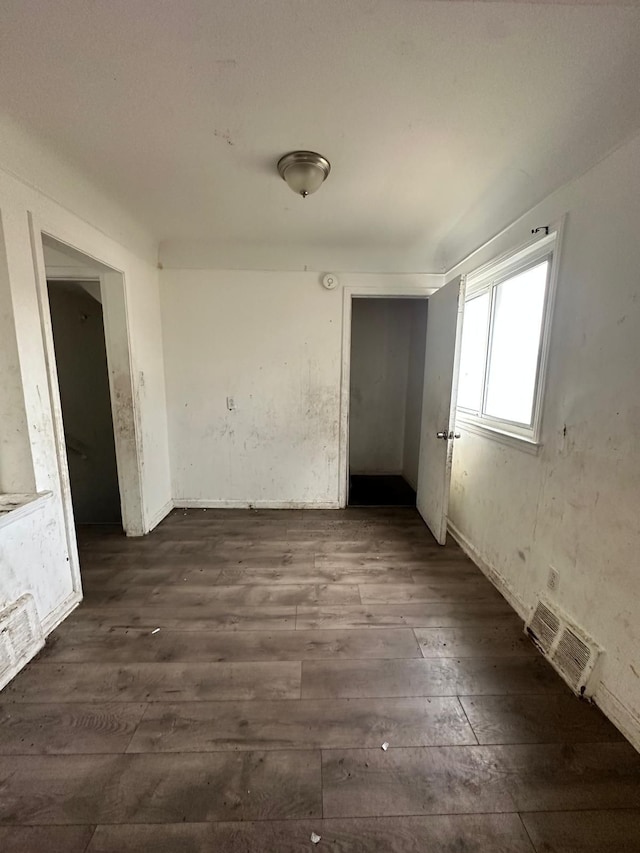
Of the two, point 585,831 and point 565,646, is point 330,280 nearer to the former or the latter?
point 565,646

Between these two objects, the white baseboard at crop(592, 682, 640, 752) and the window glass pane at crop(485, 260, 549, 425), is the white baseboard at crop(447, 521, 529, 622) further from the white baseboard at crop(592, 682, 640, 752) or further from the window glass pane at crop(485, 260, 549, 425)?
the window glass pane at crop(485, 260, 549, 425)

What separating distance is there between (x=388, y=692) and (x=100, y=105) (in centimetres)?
268

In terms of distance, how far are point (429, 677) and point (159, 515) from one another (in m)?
2.47

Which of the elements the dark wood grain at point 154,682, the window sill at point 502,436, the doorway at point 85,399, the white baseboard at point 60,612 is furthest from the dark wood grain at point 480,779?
the doorway at point 85,399

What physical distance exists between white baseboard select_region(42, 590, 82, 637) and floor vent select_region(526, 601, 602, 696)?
246 cm

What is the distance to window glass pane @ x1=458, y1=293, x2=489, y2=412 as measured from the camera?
2.49m

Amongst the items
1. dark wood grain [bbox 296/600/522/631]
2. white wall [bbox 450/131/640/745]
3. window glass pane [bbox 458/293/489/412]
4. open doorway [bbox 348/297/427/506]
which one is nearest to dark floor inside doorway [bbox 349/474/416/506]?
open doorway [bbox 348/297/427/506]

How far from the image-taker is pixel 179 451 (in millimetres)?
3203

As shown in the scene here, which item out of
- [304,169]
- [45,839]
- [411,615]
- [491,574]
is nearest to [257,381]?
[304,169]

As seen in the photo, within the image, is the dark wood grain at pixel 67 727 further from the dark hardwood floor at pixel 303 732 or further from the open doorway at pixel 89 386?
the open doorway at pixel 89 386

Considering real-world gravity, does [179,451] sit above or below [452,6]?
below

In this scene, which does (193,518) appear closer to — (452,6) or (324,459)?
(324,459)

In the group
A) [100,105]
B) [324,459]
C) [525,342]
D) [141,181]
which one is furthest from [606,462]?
[141,181]

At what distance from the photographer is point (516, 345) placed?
6.86 ft
